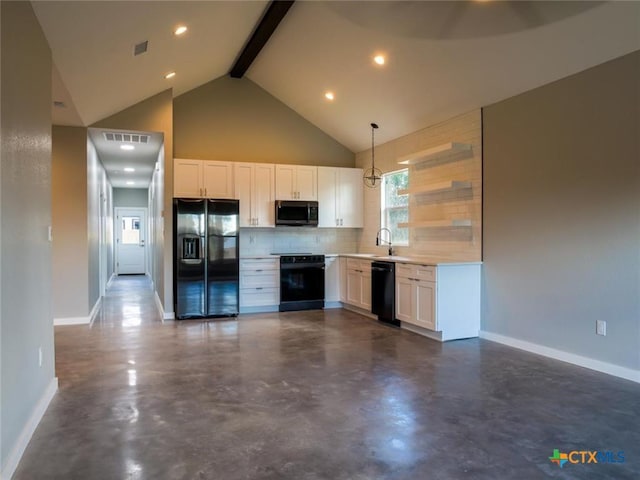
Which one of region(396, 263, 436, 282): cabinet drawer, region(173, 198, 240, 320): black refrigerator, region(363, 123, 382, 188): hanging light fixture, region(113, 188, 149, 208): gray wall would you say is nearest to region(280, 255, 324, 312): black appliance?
region(173, 198, 240, 320): black refrigerator

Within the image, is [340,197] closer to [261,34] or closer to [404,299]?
[404,299]

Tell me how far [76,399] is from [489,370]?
336 cm

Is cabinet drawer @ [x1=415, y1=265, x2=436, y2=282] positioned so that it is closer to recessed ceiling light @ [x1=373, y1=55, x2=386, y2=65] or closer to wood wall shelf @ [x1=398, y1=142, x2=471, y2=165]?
wood wall shelf @ [x1=398, y1=142, x2=471, y2=165]

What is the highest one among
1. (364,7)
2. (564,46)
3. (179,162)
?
(364,7)

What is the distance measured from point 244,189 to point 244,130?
1074mm

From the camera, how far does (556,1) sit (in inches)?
131

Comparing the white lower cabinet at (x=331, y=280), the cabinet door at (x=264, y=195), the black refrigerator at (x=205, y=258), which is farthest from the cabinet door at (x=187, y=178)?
the white lower cabinet at (x=331, y=280)

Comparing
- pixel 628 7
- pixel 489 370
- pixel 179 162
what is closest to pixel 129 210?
pixel 179 162

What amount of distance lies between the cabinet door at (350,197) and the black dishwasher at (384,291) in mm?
1534

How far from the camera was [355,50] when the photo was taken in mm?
5027

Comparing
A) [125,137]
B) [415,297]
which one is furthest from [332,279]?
[125,137]

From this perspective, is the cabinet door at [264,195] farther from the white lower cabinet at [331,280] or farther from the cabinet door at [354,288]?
the cabinet door at [354,288]

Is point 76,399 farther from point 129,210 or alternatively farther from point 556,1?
point 129,210

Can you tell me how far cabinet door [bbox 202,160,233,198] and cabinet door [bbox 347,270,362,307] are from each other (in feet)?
7.27
